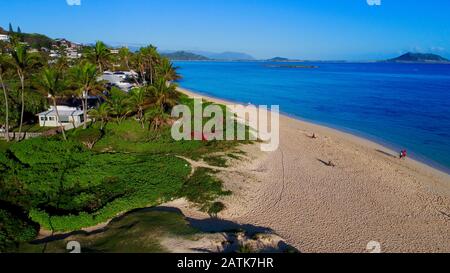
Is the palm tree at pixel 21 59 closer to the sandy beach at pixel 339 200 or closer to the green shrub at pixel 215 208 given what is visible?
the sandy beach at pixel 339 200

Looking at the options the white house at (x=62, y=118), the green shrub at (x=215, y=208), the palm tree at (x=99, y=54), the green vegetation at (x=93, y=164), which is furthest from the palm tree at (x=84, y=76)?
the green shrub at (x=215, y=208)

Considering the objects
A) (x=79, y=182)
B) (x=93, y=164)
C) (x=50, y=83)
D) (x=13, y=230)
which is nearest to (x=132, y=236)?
(x=13, y=230)

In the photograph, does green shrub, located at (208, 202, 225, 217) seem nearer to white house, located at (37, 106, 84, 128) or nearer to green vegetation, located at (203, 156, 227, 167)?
green vegetation, located at (203, 156, 227, 167)

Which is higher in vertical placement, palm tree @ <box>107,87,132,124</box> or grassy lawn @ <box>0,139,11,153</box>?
palm tree @ <box>107,87,132,124</box>

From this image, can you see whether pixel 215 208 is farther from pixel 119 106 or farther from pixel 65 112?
pixel 65 112

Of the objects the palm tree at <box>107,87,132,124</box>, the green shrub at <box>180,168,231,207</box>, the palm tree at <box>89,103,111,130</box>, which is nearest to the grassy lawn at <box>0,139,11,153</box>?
the palm tree at <box>89,103,111,130</box>

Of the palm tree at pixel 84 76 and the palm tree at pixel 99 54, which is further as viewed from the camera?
the palm tree at pixel 99 54
